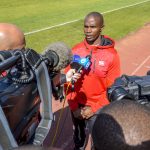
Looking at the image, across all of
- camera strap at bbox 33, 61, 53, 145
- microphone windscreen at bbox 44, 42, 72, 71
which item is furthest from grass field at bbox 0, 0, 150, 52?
camera strap at bbox 33, 61, 53, 145

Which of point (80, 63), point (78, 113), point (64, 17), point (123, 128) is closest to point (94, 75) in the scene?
point (80, 63)

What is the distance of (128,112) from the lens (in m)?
2.73

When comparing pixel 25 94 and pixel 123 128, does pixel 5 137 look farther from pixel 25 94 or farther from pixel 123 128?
pixel 123 128

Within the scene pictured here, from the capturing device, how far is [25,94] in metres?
2.64

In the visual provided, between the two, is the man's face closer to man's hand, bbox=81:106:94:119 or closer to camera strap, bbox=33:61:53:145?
man's hand, bbox=81:106:94:119

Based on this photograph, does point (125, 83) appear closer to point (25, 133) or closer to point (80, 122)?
point (25, 133)

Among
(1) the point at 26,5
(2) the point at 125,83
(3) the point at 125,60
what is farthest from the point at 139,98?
(1) the point at 26,5

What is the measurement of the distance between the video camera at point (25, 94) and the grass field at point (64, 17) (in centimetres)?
1040

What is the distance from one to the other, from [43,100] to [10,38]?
103 cm

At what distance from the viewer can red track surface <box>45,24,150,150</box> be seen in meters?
6.55

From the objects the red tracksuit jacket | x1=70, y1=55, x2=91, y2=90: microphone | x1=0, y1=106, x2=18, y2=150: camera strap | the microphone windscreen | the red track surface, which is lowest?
the red track surface

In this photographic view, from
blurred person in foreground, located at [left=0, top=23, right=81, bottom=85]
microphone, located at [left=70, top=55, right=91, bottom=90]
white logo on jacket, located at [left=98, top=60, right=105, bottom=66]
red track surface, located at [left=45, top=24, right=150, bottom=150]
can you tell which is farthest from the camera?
red track surface, located at [left=45, top=24, right=150, bottom=150]

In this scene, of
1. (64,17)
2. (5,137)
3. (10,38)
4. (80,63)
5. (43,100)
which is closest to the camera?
(5,137)

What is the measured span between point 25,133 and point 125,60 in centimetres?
970
